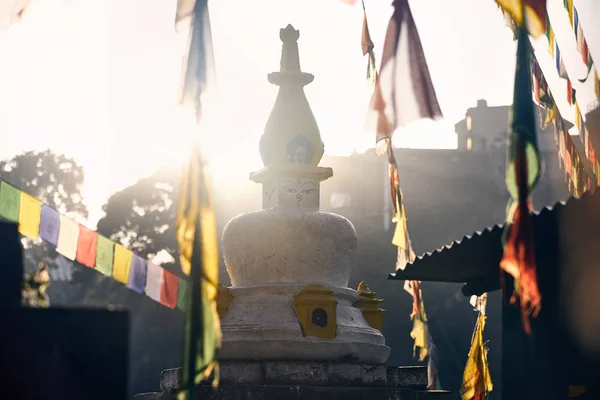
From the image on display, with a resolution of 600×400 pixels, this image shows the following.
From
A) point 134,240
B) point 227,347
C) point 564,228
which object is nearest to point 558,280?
point 564,228

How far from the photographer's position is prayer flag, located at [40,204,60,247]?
42.6 feet

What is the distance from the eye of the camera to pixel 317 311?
13156 millimetres

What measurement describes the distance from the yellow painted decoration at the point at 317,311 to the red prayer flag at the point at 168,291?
272cm

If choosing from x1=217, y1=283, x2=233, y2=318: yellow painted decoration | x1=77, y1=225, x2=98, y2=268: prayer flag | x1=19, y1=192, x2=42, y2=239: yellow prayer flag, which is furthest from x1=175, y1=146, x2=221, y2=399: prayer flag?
x1=77, y1=225, x2=98, y2=268: prayer flag

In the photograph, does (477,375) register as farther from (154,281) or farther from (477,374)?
(154,281)

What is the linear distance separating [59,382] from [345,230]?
841cm

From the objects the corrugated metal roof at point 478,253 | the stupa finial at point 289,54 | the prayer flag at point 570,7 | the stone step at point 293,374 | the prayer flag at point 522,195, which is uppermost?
the stupa finial at point 289,54

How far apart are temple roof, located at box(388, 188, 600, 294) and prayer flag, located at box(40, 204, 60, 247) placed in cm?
437

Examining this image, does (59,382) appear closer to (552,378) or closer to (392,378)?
(552,378)

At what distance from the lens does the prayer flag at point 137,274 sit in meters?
14.5

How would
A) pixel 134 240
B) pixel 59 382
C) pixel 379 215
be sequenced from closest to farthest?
pixel 59 382
pixel 134 240
pixel 379 215

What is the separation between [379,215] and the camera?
4675cm

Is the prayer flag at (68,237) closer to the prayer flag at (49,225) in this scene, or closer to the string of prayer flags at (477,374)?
the prayer flag at (49,225)

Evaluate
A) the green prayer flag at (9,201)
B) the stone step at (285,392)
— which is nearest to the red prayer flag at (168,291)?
the stone step at (285,392)
